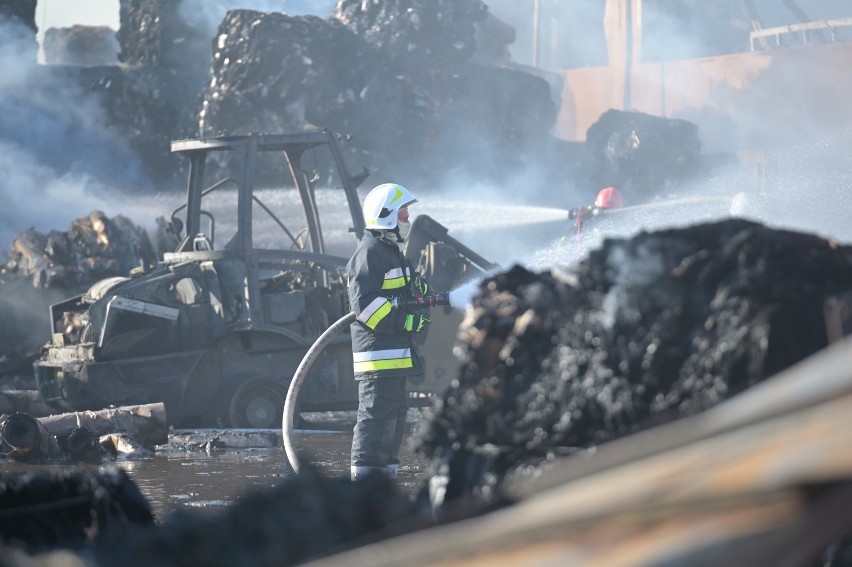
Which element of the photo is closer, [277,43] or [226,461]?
[226,461]

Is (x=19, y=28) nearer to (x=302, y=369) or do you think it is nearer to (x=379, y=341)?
(x=302, y=369)

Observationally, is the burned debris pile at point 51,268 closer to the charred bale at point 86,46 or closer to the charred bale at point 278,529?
the charred bale at point 278,529

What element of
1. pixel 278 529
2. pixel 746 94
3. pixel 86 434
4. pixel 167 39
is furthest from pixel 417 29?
pixel 278 529

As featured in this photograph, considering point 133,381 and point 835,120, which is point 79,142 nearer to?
point 133,381

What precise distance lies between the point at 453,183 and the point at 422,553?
21.5 m

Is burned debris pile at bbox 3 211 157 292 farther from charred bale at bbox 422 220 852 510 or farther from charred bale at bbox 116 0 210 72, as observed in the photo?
charred bale at bbox 422 220 852 510

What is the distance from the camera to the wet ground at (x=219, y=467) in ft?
23.3

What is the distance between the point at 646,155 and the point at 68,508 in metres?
21.5

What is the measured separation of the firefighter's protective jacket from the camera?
258 inches

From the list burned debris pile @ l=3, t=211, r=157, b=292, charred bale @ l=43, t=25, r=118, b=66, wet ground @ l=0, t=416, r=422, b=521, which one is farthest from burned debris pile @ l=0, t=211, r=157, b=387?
charred bale @ l=43, t=25, r=118, b=66

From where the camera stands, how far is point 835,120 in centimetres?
2386

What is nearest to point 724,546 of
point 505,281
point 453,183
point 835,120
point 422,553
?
point 422,553

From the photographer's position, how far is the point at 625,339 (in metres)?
2.20

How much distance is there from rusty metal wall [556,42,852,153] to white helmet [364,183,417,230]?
61.8 ft
